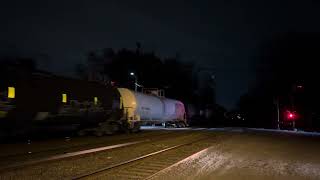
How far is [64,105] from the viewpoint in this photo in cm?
2645

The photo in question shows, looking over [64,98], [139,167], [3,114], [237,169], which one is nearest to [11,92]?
[3,114]

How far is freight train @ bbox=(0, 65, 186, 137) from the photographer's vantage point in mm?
22375

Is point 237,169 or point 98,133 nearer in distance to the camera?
point 237,169

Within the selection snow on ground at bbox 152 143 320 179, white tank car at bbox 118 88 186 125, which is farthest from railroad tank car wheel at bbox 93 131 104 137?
snow on ground at bbox 152 143 320 179

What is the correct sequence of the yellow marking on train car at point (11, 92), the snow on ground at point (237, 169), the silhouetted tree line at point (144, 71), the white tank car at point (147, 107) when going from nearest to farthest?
the snow on ground at point (237, 169) → the yellow marking on train car at point (11, 92) → the white tank car at point (147, 107) → the silhouetted tree line at point (144, 71)

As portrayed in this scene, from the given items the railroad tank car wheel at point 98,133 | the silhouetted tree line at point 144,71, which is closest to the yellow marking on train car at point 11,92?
the railroad tank car wheel at point 98,133

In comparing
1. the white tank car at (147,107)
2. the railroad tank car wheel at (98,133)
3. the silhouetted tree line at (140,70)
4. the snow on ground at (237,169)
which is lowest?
the snow on ground at (237,169)

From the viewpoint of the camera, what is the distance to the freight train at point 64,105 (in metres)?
22.4

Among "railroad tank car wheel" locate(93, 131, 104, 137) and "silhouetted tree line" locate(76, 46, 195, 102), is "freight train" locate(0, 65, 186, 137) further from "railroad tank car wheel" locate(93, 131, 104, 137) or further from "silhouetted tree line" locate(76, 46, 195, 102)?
"silhouetted tree line" locate(76, 46, 195, 102)

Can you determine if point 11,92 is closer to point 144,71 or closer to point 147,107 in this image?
point 147,107

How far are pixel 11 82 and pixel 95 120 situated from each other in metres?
9.28

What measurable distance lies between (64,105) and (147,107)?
13870 millimetres

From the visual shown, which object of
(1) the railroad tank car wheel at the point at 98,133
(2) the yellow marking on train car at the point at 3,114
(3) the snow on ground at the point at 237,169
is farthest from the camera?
(1) the railroad tank car wheel at the point at 98,133

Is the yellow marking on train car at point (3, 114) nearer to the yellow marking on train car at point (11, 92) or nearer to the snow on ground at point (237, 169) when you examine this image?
the yellow marking on train car at point (11, 92)
